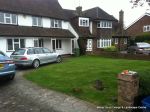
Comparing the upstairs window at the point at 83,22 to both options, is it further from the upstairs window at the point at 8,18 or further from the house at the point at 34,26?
the upstairs window at the point at 8,18

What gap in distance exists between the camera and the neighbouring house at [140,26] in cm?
4162

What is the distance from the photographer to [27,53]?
14875 mm

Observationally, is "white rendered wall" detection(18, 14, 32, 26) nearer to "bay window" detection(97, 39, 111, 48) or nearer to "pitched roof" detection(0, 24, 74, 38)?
"pitched roof" detection(0, 24, 74, 38)

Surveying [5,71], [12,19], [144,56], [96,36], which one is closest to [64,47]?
[96,36]

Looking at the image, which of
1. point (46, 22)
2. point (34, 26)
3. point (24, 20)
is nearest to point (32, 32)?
point (34, 26)

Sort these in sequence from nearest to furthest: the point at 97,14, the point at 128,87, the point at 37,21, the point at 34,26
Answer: the point at 128,87
the point at 34,26
the point at 37,21
the point at 97,14

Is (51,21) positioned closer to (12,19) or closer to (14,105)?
(12,19)

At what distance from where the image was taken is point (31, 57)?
590 inches

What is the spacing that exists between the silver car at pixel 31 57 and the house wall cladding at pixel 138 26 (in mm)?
31197

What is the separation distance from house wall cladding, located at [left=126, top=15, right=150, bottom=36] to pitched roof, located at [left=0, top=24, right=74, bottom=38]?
21.5m

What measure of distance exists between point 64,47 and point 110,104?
21.7m

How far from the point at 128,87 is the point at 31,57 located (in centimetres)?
1067

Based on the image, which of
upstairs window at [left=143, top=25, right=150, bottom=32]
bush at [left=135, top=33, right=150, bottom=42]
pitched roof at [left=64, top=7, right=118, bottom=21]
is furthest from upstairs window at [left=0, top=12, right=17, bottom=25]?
upstairs window at [left=143, top=25, right=150, bottom=32]

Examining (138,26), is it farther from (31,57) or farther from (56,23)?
(31,57)
